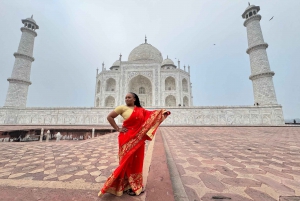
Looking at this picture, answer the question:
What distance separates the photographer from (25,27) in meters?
15.4

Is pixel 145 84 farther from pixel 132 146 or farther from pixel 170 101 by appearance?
pixel 132 146

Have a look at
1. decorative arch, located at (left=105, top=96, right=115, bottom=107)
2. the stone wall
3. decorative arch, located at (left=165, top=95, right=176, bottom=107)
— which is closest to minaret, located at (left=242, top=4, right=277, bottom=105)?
A: the stone wall

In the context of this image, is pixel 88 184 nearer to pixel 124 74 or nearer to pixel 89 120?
pixel 89 120

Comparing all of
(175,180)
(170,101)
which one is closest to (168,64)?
(170,101)

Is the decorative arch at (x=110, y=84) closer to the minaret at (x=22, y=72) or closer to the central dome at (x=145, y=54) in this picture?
the central dome at (x=145, y=54)

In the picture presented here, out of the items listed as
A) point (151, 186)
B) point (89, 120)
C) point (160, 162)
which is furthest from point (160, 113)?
point (89, 120)

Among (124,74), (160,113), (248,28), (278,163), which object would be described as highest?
(248,28)

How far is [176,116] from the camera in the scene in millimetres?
12789

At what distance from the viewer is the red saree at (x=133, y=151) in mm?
1088

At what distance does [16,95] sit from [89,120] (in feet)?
25.8

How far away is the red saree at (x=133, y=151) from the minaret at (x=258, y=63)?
15.2 m

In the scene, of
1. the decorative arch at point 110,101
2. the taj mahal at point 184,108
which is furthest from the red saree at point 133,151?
the decorative arch at point 110,101

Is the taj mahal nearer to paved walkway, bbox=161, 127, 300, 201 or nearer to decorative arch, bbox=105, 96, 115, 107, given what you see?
decorative arch, bbox=105, 96, 115, 107

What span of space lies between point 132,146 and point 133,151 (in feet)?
0.14
